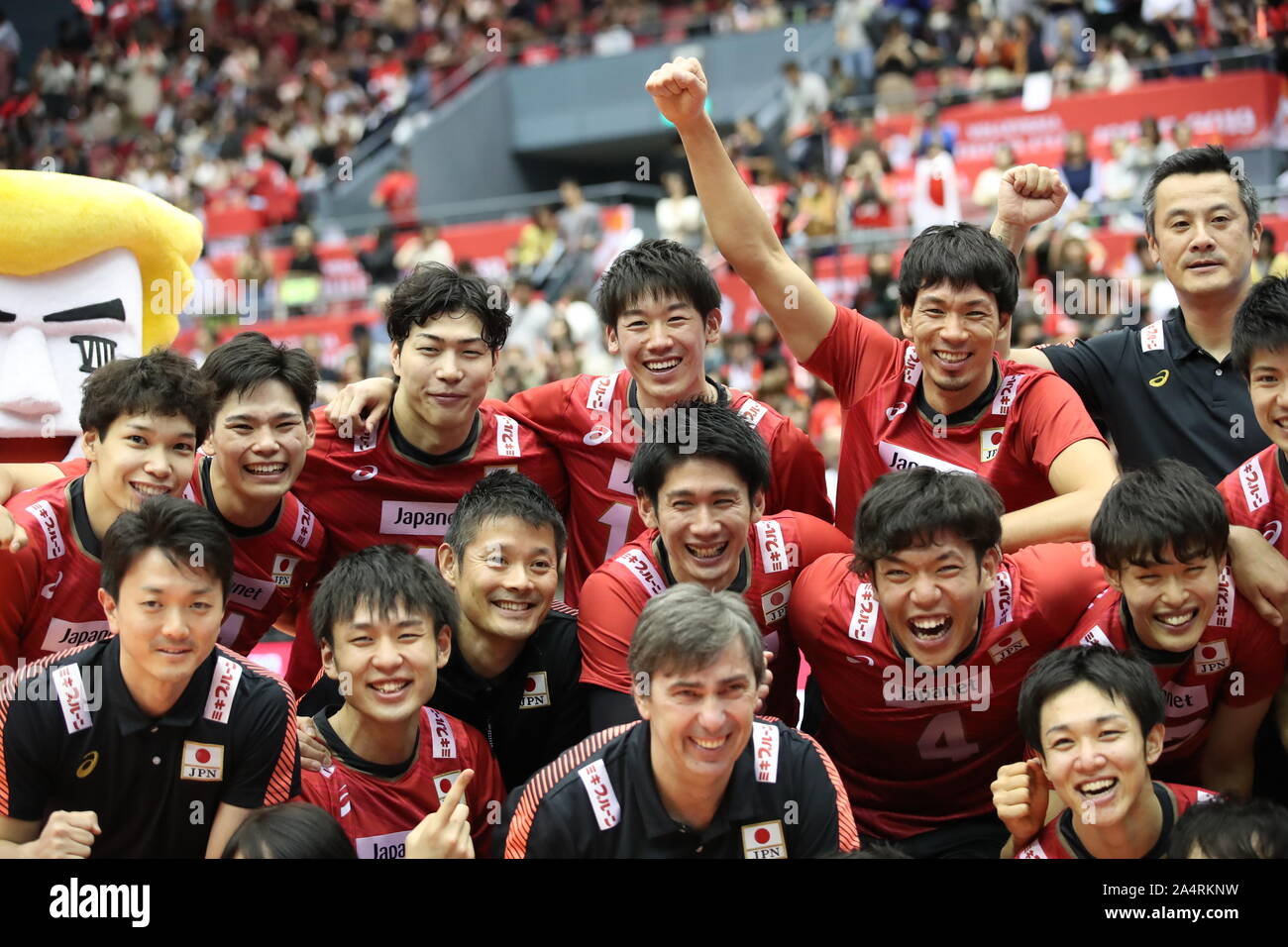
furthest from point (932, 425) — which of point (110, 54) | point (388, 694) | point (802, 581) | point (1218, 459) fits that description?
point (110, 54)

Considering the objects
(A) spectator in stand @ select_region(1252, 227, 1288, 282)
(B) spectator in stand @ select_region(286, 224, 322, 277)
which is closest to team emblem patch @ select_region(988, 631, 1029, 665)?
(A) spectator in stand @ select_region(1252, 227, 1288, 282)

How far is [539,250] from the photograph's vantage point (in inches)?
652

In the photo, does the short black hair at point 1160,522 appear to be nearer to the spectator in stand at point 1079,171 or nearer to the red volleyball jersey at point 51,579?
the red volleyball jersey at point 51,579

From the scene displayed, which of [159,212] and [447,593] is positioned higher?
[159,212]

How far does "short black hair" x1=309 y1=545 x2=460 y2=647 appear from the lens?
407 centimetres

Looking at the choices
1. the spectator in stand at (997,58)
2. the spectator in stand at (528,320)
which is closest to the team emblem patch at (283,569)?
the spectator in stand at (528,320)

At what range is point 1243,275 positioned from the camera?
16.0 feet

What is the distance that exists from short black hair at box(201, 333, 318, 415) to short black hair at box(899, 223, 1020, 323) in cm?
199

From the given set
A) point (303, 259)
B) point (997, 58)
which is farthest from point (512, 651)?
point (303, 259)

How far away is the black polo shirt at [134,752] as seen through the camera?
12.3 ft

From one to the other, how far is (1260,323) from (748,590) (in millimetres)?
1651

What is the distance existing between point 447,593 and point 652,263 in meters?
1.35

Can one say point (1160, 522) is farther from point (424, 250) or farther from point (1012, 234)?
point (424, 250)
